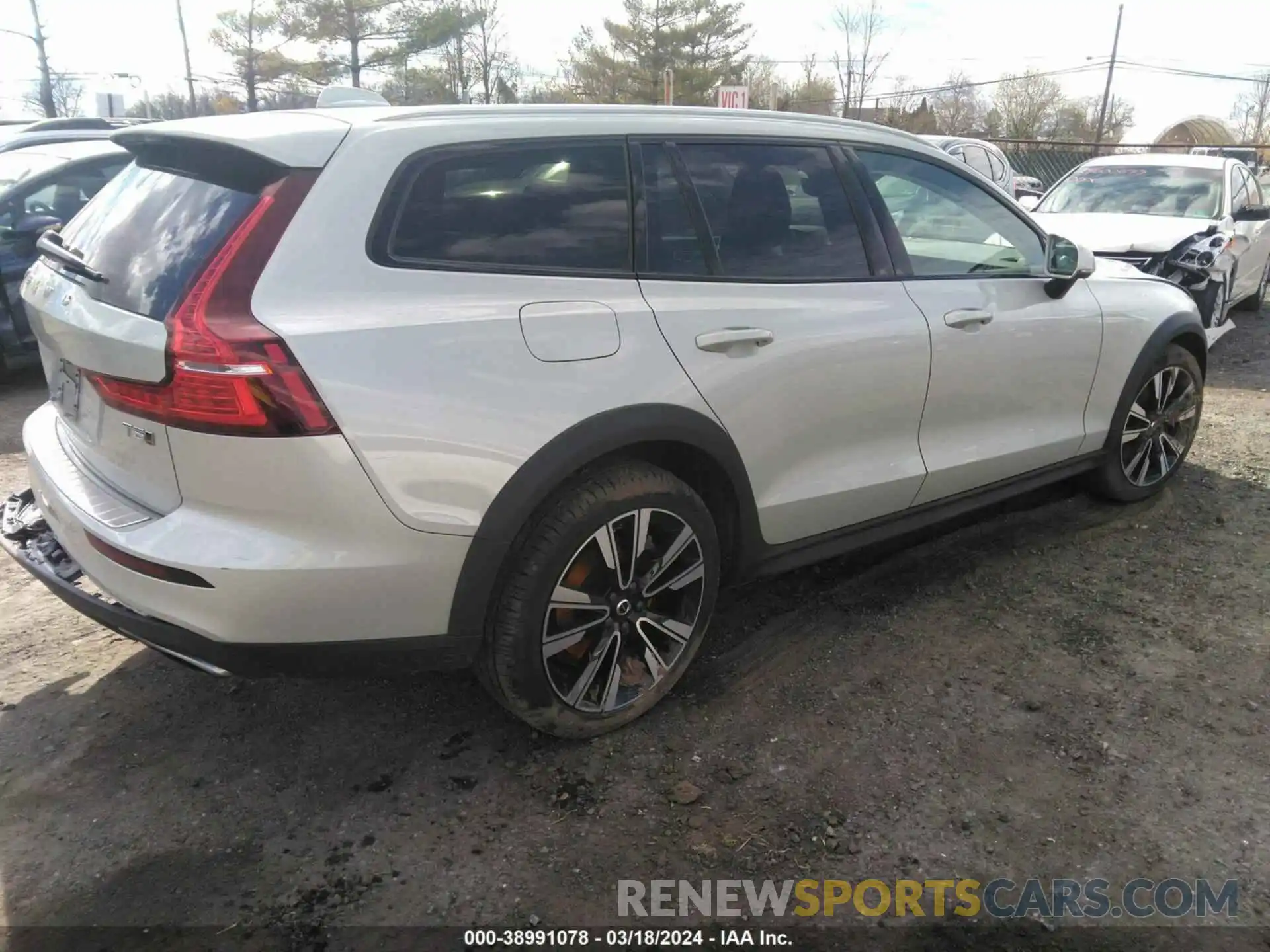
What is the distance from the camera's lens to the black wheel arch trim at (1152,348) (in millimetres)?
4352

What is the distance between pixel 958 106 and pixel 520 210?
59.5 m

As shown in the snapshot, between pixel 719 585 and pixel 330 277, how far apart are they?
1.58 m

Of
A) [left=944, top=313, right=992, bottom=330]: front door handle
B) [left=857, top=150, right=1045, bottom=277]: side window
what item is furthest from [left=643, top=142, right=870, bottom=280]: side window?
[left=944, top=313, right=992, bottom=330]: front door handle

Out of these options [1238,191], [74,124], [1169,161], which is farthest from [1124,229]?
[74,124]

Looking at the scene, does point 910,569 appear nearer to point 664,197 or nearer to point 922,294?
point 922,294

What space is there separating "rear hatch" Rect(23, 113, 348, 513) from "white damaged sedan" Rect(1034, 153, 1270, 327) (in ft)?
20.0

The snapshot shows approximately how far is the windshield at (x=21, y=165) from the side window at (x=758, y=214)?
6.32 metres

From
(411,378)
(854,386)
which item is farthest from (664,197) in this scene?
(411,378)

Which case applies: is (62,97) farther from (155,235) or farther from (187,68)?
(155,235)

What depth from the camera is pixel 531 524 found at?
2549 millimetres

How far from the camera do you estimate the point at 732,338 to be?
2.84 m

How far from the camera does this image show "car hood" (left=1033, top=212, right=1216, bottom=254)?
23.7ft

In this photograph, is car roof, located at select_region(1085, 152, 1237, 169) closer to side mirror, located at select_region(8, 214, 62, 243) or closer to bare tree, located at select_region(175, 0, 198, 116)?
side mirror, located at select_region(8, 214, 62, 243)

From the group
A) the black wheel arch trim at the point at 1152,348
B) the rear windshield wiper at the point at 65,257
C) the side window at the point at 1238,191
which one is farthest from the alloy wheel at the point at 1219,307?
the rear windshield wiper at the point at 65,257
